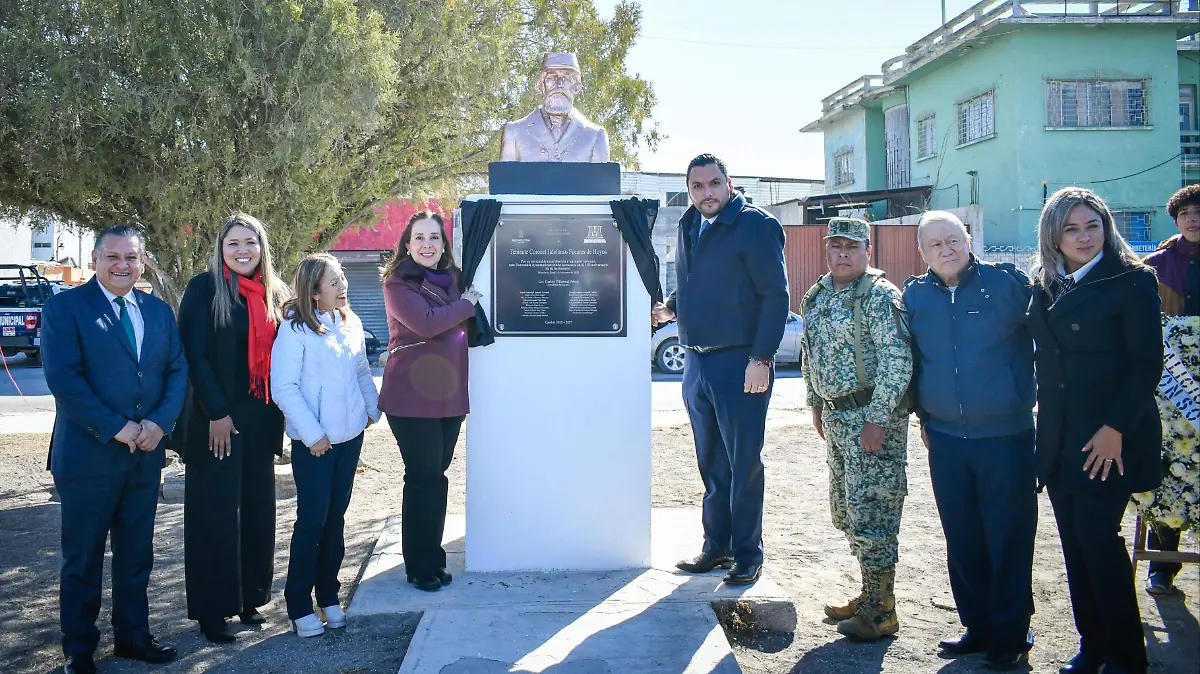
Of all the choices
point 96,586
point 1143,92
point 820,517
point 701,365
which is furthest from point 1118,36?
point 96,586

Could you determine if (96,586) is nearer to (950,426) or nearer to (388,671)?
(388,671)

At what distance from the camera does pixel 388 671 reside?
382cm

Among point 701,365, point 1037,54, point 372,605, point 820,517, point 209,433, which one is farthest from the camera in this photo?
point 1037,54

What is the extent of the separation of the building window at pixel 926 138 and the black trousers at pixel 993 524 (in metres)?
21.2

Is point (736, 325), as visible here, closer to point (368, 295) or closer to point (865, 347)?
point (865, 347)

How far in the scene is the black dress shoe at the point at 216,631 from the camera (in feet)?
A: 13.7

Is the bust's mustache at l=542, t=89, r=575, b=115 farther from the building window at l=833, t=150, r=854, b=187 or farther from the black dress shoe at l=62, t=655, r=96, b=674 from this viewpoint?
the building window at l=833, t=150, r=854, b=187

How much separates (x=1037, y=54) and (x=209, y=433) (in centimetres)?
2040

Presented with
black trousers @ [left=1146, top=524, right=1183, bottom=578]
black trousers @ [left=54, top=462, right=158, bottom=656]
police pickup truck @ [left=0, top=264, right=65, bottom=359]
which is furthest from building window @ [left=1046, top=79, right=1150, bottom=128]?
police pickup truck @ [left=0, top=264, right=65, bottom=359]

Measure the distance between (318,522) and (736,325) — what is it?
7.43ft

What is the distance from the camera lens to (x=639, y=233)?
484 cm

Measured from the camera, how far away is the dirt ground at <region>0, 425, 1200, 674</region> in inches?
155

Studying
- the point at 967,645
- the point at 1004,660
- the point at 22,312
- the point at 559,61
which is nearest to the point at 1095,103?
the point at 559,61

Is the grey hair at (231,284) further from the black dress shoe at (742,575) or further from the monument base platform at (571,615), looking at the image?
the black dress shoe at (742,575)
